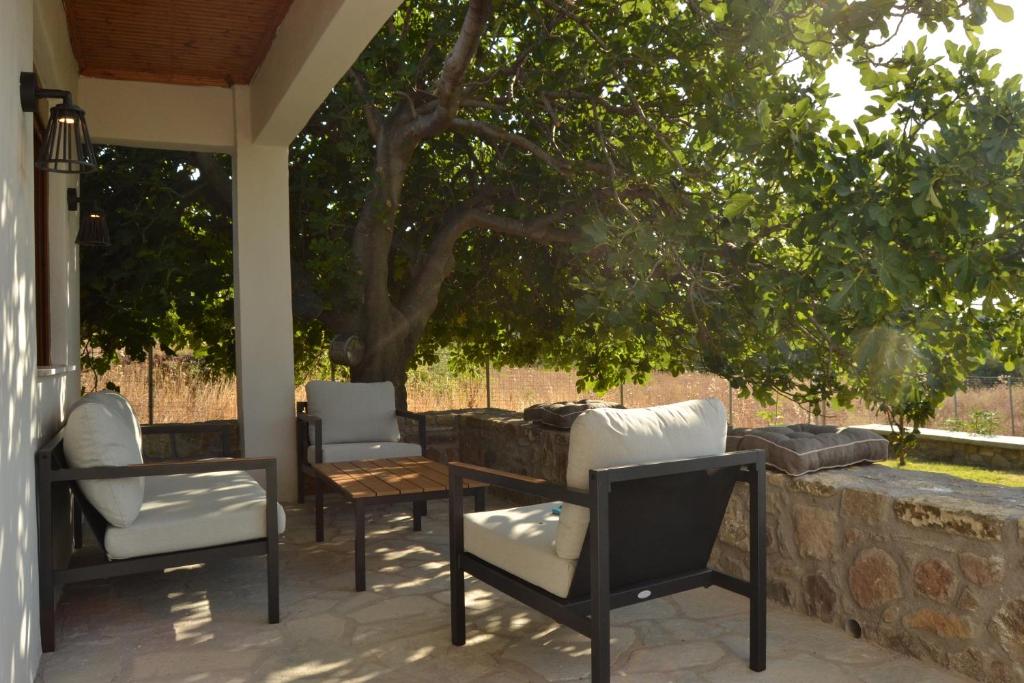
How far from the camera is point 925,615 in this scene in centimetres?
275

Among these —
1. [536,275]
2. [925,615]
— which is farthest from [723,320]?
[925,615]

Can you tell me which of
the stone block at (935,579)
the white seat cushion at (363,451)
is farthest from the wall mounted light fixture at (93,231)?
the stone block at (935,579)

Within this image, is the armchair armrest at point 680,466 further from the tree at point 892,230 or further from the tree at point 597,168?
the tree at point 597,168

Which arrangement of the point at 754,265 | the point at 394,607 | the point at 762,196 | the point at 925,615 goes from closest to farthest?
the point at 925,615
the point at 394,607
the point at 762,196
the point at 754,265

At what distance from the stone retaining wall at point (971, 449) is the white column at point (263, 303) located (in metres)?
6.97

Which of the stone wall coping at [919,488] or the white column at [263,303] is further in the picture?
the white column at [263,303]

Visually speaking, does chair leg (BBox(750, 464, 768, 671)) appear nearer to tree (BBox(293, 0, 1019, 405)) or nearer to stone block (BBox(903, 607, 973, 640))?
stone block (BBox(903, 607, 973, 640))

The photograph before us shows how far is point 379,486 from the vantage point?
163 inches

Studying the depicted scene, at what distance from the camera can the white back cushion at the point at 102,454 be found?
309 cm

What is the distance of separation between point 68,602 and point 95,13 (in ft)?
10.2

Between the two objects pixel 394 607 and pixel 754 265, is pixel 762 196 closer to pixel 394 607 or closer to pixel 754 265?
pixel 754 265

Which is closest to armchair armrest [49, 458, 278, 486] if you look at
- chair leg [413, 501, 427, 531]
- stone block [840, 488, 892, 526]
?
chair leg [413, 501, 427, 531]

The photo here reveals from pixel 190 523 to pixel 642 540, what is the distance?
181cm

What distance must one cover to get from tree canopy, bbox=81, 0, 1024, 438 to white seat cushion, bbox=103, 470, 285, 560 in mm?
2421
